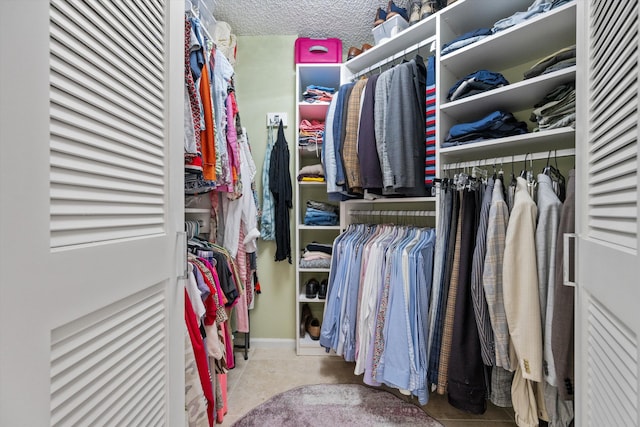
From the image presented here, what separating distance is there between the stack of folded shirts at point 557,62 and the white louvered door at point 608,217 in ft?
1.23

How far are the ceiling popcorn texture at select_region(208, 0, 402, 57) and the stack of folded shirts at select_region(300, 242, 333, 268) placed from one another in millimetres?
1581

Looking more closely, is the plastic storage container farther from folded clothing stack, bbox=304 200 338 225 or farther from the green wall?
folded clothing stack, bbox=304 200 338 225

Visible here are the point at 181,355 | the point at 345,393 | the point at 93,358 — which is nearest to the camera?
the point at 93,358

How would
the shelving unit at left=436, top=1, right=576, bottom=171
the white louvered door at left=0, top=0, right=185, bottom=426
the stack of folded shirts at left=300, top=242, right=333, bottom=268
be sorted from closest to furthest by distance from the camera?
the white louvered door at left=0, top=0, right=185, bottom=426 < the shelving unit at left=436, top=1, right=576, bottom=171 < the stack of folded shirts at left=300, top=242, right=333, bottom=268

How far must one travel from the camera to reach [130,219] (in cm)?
56

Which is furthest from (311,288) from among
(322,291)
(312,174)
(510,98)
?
(510,98)

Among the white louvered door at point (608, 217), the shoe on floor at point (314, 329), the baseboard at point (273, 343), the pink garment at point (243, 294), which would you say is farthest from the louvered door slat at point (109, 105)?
the baseboard at point (273, 343)

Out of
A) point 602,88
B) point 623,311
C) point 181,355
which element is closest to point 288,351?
point 181,355

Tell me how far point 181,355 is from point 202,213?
3.37 ft

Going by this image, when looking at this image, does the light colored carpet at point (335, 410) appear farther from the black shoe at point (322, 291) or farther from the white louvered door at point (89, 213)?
the white louvered door at point (89, 213)

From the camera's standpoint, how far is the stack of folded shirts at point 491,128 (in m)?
1.26

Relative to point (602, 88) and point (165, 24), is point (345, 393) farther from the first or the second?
point (165, 24)

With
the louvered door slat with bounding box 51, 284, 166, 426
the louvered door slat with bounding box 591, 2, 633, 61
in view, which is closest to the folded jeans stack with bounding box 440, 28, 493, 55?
the louvered door slat with bounding box 591, 2, 633, 61

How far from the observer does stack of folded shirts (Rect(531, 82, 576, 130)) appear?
3.52 feet
